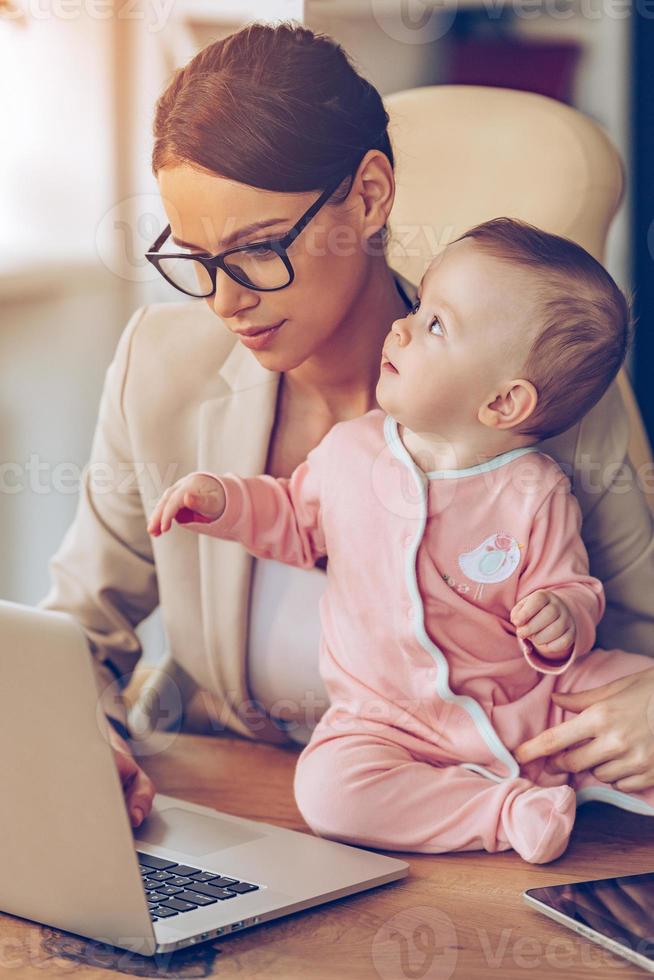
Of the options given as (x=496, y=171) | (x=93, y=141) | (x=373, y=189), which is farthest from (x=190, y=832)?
(x=93, y=141)

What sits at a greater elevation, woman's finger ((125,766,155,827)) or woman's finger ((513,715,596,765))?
woman's finger ((513,715,596,765))

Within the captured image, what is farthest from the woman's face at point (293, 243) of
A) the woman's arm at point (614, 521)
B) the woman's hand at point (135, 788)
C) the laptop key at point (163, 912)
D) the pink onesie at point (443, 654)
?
the laptop key at point (163, 912)

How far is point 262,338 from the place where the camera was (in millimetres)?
937

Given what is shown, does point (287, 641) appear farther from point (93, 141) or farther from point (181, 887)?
point (93, 141)

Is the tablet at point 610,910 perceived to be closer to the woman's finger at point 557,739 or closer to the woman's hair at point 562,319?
the woman's finger at point 557,739

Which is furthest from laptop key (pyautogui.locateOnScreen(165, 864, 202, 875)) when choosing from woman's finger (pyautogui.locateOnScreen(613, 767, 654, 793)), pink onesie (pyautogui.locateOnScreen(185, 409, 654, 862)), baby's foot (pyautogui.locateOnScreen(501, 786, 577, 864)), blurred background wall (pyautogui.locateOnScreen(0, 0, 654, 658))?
blurred background wall (pyautogui.locateOnScreen(0, 0, 654, 658))

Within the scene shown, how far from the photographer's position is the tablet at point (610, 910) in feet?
2.13

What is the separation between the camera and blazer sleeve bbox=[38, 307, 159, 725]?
3.73ft

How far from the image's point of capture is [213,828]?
33.6 inches

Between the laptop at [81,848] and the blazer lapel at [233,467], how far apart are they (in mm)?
318

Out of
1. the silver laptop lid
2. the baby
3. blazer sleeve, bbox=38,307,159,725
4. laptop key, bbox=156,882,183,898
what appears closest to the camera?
the silver laptop lid

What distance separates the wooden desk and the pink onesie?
0.04 m

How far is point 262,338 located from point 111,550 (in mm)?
321

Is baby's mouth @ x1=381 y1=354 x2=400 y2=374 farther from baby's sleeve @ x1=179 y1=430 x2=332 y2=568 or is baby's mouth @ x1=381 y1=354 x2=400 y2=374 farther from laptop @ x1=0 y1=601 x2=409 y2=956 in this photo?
laptop @ x1=0 y1=601 x2=409 y2=956
